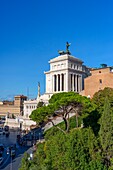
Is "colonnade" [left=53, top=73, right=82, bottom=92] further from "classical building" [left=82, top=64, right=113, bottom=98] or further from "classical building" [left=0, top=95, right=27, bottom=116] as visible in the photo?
"classical building" [left=0, top=95, right=27, bottom=116]

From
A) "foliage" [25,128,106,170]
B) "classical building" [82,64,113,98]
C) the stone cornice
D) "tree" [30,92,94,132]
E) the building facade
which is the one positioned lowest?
"foliage" [25,128,106,170]

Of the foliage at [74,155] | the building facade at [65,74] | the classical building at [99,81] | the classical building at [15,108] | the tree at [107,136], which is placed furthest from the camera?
the classical building at [15,108]

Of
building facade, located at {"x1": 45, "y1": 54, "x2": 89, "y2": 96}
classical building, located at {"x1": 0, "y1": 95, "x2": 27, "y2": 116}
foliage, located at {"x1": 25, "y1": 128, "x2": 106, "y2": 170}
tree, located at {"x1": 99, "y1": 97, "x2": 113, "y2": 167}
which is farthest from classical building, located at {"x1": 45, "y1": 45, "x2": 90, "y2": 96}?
classical building, located at {"x1": 0, "y1": 95, "x2": 27, "y2": 116}

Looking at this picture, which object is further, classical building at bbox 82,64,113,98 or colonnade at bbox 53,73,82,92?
colonnade at bbox 53,73,82,92

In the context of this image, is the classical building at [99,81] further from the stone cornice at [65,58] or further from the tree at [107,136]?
the tree at [107,136]

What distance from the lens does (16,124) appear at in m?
74.6

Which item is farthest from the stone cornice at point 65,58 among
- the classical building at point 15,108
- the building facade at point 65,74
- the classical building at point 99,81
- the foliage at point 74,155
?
the classical building at point 15,108

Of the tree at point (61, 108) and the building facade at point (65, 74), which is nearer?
the tree at point (61, 108)

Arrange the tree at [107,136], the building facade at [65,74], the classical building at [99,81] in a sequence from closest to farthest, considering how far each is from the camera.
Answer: the tree at [107,136]
the classical building at [99,81]
the building facade at [65,74]

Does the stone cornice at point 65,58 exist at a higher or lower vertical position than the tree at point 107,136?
higher

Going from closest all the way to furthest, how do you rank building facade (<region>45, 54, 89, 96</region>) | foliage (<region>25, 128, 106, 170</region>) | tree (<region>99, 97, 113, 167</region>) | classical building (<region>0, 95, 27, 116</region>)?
foliage (<region>25, 128, 106, 170</region>), tree (<region>99, 97, 113, 167</region>), building facade (<region>45, 54, 89, 96</region>), classical building (<region>0, 95, 27, 116</region>)

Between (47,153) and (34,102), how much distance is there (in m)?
51.0

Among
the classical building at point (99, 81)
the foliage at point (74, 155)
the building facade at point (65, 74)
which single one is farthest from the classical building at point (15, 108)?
the foliage at point (74, 155)

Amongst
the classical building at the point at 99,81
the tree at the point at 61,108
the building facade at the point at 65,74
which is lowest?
the tree at the point at 61,108
